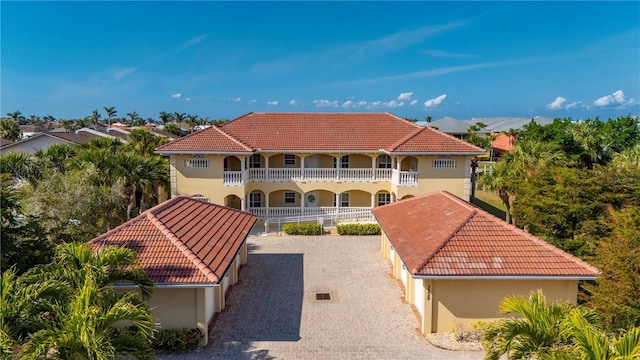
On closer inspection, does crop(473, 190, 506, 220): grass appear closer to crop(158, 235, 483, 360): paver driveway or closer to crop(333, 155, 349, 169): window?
crop(333, 155, 349, 169): window

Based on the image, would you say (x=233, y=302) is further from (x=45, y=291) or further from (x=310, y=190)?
(x=310, y=190)

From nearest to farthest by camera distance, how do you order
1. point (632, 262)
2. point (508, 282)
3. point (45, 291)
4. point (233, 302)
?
point (45, 291) → point (632, 262) → point (508, 282) → point (233, 302)

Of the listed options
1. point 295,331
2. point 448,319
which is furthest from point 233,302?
point 448,319

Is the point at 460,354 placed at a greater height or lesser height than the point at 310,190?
lesser

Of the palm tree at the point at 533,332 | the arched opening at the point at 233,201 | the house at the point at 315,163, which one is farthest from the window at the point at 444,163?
the palm tree at the point at 533,332

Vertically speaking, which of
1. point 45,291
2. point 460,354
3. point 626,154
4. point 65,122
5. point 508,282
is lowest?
point 460,354

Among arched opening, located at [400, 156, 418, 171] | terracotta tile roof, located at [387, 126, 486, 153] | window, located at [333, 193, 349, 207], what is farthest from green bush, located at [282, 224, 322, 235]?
arched opening, located at [400, 156, 418, 171]

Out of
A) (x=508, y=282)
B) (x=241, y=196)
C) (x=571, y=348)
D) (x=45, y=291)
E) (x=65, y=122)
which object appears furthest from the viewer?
(x=65, y=122)
